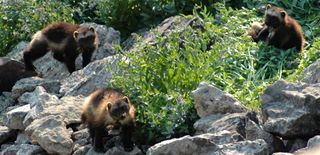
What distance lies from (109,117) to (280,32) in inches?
123

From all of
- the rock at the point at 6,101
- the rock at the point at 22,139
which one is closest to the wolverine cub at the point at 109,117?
the rock at the point at 22,139

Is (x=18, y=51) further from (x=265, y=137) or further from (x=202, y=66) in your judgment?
(x=265, y=137)

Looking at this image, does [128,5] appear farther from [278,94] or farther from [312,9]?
[278,94]

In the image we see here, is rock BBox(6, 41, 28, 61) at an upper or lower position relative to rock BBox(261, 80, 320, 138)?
lower

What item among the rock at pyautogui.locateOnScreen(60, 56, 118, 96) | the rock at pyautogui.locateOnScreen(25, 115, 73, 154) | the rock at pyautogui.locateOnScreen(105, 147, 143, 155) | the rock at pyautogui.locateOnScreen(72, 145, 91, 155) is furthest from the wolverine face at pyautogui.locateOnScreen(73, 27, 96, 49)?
the rock at pyautogui.locateOnScreen(105, 147, 143, 155)

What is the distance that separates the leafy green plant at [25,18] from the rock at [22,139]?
401cm

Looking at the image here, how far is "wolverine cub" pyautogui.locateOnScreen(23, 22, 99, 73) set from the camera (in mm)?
12688

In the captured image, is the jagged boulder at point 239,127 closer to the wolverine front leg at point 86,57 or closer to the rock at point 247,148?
the rock at point 247,148

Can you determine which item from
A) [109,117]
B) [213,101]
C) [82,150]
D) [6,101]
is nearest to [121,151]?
[109,117]

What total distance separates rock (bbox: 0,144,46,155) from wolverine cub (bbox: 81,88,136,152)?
790mm

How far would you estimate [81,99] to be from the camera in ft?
33.1

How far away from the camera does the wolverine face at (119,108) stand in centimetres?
865

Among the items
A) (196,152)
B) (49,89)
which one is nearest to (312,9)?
(49,89)

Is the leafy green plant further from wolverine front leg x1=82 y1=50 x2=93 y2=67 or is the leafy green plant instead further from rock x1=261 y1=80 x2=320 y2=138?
rock x1=261 y1=80 x2=320 y2=138
